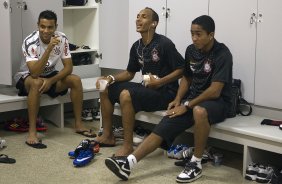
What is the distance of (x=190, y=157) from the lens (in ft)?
11.6

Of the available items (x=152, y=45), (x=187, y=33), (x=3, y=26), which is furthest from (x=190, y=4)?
(x=3, y=26)

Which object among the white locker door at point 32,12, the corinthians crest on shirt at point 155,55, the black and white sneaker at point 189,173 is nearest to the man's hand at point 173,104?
the corinthians crest on shirt at point 155,55

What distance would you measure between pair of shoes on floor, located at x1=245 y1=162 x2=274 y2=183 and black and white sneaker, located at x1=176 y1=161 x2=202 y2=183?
1.06 feet

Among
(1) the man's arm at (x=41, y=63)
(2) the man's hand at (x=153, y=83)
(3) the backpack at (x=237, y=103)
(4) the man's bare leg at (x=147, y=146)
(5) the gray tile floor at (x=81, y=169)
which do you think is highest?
(1) the man's arm at (x=41, y=63)

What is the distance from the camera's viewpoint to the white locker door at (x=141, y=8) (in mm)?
4285

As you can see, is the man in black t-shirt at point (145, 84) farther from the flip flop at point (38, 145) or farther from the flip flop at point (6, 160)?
the flip flop at point (6, 160)

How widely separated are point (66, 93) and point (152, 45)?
3.73 ft

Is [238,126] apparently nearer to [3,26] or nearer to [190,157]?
[190,157]

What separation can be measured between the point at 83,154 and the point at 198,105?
2.91ft

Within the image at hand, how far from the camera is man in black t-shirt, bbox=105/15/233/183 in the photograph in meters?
3.18

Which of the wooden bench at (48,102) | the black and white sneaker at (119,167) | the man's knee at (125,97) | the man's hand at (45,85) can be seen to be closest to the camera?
the black and white sneaker at (119,167)

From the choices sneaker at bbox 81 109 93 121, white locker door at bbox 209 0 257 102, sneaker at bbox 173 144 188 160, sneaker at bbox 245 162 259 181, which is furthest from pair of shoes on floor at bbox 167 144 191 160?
sneaker at bbox 81 109 93 121

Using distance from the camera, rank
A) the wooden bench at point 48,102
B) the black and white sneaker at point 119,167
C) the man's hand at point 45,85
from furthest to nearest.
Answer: the wooden bench at point 48,102, the man's hand at point 45,85, the black and white sneaker at point 119,167

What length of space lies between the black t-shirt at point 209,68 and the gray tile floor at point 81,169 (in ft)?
1.67
